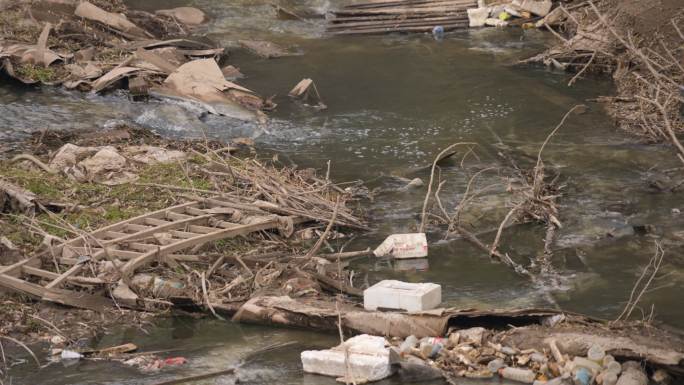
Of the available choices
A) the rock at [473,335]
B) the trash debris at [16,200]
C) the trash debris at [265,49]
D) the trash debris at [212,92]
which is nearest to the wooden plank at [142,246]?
the trash debris at [16,200]

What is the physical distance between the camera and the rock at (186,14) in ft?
60.2

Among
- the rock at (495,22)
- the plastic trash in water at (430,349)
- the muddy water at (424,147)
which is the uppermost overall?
the plastic trash in water at (430,349)

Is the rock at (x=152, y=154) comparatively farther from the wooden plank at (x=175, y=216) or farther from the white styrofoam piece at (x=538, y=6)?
the white styrofoam piece at (x=538, y=6)

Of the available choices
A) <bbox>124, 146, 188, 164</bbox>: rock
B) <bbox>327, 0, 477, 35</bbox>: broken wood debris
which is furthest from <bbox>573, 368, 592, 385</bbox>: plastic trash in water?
<bbox>327, 0, 477, 35</bbox>: broken wood debris

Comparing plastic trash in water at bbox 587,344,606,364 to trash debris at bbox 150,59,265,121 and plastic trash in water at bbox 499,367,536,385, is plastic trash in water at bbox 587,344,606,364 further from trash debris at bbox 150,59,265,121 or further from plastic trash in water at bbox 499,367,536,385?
trash debris at bbox 150,59,265,121

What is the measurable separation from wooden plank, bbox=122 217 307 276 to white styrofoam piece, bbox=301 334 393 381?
1.95 meters

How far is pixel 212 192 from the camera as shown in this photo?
9430 mm

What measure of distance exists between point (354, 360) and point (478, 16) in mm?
12475

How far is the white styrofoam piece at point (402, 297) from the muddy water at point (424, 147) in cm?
46

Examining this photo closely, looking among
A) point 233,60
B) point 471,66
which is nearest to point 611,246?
point 471,66

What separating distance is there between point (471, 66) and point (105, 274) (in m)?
8.93

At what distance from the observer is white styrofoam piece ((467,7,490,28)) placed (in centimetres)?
1803

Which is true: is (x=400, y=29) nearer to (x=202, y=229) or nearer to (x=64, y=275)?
(x=202, y=229)

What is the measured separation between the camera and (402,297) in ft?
23.9
